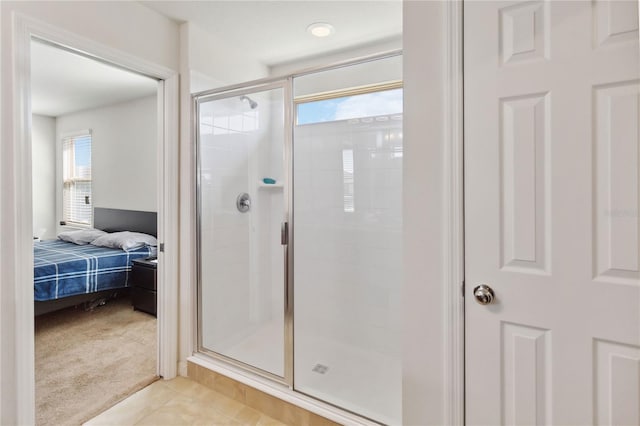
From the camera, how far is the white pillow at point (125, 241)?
378 cm

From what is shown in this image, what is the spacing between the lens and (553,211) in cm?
111

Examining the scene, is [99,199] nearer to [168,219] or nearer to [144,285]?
[144,285]

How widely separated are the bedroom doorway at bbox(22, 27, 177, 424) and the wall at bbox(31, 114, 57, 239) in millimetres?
16

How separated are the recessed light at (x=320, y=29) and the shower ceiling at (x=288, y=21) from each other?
4cm

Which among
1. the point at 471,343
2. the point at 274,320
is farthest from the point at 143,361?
the point at 471,343

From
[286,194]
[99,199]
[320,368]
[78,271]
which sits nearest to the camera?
[286,194]

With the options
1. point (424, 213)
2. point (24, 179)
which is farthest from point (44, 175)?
point (424, 213)

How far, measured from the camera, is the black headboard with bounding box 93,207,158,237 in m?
4.26

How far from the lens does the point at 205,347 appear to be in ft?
7.57

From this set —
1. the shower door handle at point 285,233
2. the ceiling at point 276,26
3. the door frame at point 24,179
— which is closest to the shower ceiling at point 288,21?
the ceiling at point 276,26

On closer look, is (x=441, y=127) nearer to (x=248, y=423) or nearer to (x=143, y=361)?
(x=248, y=423)

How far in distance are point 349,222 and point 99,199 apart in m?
4.20

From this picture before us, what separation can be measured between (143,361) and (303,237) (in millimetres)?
1530

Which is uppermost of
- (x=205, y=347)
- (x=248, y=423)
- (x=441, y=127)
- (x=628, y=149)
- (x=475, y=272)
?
(x=441, y=127)
